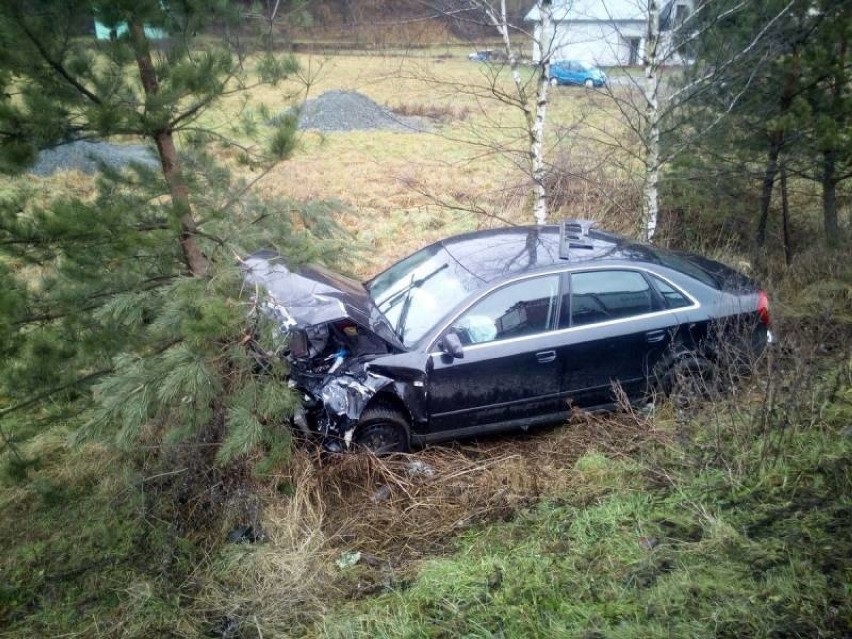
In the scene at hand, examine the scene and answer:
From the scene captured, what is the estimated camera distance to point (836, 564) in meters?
2.70

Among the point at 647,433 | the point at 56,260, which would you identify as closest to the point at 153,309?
the point at 56,260

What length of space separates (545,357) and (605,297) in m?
0.71

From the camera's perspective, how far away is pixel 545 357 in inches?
182

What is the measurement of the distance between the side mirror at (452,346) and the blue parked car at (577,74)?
4.01 metres

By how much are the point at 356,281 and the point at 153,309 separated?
83.4 inches

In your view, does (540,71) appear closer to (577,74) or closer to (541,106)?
(541,106)

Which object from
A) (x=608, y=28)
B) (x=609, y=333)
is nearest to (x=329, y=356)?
(x=609, y=333)

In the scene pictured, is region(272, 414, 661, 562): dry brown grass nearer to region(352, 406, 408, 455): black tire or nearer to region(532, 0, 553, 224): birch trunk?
region(352, 406, 408, 455): black tire

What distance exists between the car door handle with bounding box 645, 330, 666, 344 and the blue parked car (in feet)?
11.5

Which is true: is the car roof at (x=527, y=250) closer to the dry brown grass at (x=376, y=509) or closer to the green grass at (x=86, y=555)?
the dry brown grass at (x=376, y=509)

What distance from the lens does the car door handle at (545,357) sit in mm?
4613

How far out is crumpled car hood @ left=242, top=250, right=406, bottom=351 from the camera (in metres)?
4.37

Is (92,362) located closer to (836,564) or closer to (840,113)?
(836,564)

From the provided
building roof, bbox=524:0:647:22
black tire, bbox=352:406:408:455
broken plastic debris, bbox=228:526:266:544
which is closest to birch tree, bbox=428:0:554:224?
building roof, bbox=524:0:647:22
